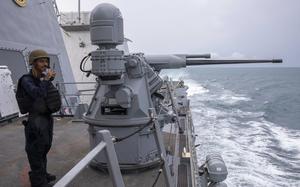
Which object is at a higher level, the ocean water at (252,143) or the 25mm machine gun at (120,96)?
the 25mm machine gun at (120,96)

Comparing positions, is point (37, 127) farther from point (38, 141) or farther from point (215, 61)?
point (215, 61)

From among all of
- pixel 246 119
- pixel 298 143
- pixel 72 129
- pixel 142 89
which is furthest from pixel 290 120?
pixel 142 89

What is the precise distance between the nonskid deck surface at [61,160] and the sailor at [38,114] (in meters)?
0.61

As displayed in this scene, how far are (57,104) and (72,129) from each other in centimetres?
376

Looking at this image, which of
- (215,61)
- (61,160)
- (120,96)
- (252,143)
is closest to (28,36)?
(61,160)

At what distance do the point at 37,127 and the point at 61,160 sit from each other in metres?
A: 1.72

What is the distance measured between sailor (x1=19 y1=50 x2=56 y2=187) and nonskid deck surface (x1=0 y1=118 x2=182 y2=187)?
0.61 meters

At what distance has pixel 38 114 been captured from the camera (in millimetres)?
3203

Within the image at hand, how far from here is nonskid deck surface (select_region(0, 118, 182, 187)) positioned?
4008mm

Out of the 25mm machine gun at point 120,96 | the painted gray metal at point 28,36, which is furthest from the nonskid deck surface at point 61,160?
the painted gray metal at point 28,36

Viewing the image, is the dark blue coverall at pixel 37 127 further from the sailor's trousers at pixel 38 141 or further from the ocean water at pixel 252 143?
the ocean water at pixel 252 143

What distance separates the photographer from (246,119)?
68.9ft

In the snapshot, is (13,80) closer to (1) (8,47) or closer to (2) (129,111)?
(1) (8,47)

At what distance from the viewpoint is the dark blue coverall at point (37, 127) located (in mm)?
3094
